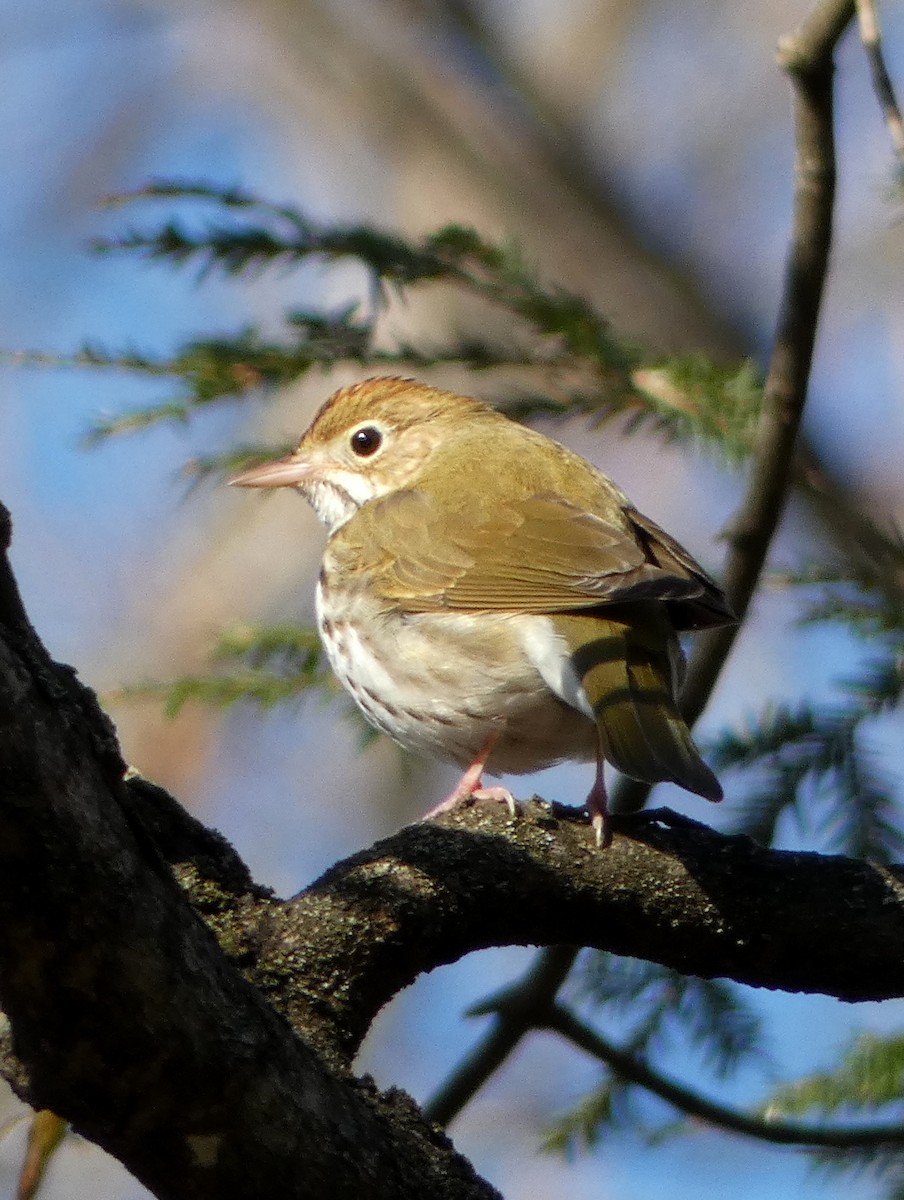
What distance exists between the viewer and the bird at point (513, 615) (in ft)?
11.3

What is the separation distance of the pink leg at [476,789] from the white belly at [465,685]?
2 centimetres

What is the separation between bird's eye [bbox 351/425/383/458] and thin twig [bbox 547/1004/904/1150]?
2.07m

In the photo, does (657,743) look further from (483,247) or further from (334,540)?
(334,540)

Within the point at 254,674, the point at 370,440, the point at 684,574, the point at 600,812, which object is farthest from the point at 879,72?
the point at 370,440

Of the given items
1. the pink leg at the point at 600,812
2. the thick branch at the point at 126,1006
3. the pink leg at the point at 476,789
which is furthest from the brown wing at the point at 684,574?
the thick branch at the point at 126,1006

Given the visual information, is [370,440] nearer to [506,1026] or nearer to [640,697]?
[640,697]

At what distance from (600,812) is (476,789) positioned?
2.83 ft

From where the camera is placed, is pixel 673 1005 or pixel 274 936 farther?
pixel 673 1005

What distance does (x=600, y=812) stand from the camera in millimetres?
3057

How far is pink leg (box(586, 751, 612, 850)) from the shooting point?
2.92 m

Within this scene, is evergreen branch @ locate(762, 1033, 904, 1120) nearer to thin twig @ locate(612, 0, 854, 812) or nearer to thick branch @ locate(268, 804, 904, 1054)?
thick branch @ locate(268, 804, 904, 1054)

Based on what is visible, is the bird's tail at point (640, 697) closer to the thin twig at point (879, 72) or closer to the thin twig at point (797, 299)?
the thin twig at point (797, 299)

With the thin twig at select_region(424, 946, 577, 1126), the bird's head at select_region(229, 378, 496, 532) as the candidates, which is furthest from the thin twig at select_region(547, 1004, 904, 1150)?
the bird's head at select_region(229, 378, 496, 532)

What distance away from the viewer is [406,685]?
13.1 ft
